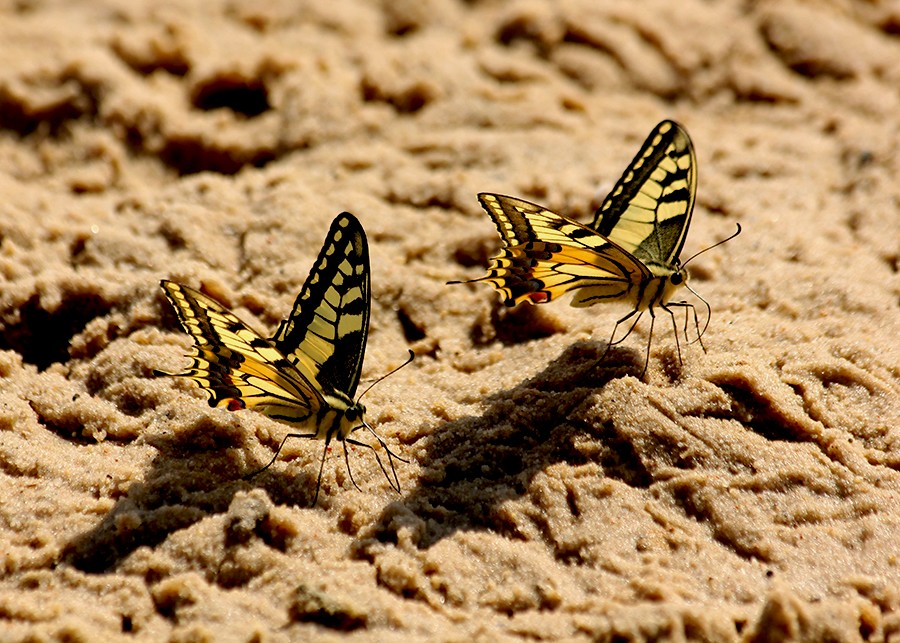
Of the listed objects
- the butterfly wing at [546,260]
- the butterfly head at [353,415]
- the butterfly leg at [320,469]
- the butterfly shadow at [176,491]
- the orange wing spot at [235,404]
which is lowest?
the butterfly shadow at [176,491]

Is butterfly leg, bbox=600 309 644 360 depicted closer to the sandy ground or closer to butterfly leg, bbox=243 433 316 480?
the sandy ground

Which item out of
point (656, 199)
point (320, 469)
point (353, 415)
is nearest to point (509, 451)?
point (353, 415)

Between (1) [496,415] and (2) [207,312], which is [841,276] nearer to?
(1) [496,415]

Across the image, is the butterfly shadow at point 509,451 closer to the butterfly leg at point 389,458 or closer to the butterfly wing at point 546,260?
the butterfly leg at point 389,458

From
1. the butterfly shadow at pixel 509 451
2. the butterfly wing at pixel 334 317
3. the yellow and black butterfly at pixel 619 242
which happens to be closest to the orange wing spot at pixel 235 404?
the butterfly wing at pixel 334 317

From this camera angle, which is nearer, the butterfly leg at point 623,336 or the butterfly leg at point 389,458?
the butterfly leg at point 389,458

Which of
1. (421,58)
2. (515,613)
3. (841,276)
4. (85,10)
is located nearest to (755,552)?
(515,613)
